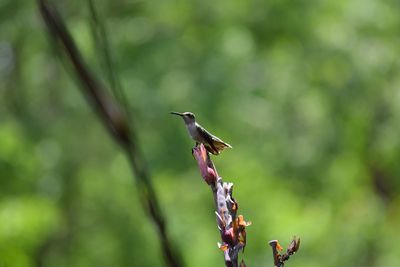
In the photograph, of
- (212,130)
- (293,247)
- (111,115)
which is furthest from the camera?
(212,130)

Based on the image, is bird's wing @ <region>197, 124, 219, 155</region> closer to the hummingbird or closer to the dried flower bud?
the hummingbird

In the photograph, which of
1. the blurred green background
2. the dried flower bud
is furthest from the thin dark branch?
the blurred green background

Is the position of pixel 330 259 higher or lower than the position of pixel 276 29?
lower

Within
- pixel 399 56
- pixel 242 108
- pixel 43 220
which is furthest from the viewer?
pixel 399 56

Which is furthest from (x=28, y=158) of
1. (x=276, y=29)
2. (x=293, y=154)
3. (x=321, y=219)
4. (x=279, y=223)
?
(x=276, y=29)

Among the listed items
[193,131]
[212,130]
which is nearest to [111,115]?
[193,131]

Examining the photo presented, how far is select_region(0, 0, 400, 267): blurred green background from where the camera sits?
6816mm

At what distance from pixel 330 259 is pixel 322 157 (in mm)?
3975

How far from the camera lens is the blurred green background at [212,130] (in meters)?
6.82

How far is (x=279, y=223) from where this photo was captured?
6.89m

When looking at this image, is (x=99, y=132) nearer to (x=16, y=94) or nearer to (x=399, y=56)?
(x=16, y=94)

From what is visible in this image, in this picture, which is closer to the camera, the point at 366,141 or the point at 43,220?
the point at 43,220

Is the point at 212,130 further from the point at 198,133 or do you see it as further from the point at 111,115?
the point at 111,115

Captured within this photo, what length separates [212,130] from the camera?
7938 mm
